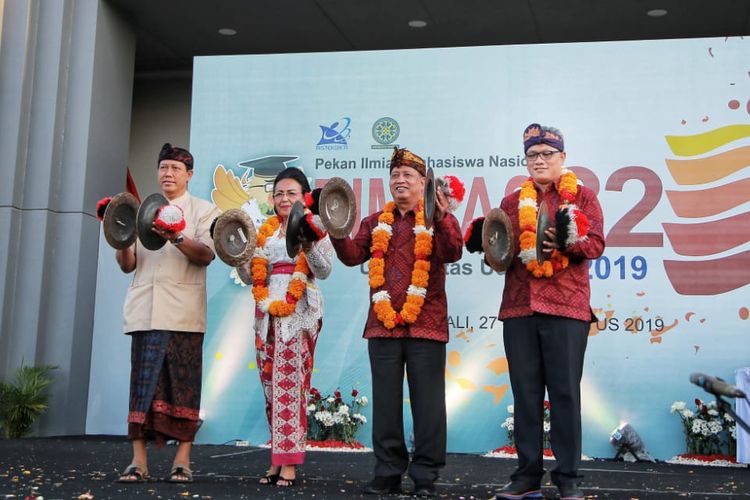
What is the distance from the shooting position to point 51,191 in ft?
27.1

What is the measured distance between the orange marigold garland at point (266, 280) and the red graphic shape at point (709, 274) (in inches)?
134

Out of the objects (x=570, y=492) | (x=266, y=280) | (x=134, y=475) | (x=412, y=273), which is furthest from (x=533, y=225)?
(x=134, y=475)

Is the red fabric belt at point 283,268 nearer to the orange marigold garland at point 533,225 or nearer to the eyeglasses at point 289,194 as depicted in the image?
the eyeglasses at point 289,194

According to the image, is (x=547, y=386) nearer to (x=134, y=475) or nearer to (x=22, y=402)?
(x=134, y=475)

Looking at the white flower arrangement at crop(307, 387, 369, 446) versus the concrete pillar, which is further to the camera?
the concrete pillar

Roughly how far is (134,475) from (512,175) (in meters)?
3.93

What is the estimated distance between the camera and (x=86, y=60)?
864 cm

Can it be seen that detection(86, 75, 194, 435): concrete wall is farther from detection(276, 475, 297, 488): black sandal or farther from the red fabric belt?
detection(276, 475, 297, 488): black sandal

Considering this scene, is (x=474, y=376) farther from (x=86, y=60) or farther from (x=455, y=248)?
(x=86, y=60)

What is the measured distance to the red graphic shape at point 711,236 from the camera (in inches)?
262

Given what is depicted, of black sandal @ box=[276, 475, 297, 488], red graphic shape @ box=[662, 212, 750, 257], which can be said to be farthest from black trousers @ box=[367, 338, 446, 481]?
red graphic shape @ box=[662, 212, 750, 257]

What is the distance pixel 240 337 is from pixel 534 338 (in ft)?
12.7

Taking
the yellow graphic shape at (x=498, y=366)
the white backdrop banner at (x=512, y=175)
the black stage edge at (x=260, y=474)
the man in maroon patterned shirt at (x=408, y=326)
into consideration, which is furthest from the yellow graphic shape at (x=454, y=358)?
the man in maroon patterned shirt at (x=408, y=326)

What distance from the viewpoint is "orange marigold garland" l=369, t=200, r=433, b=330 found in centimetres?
402
